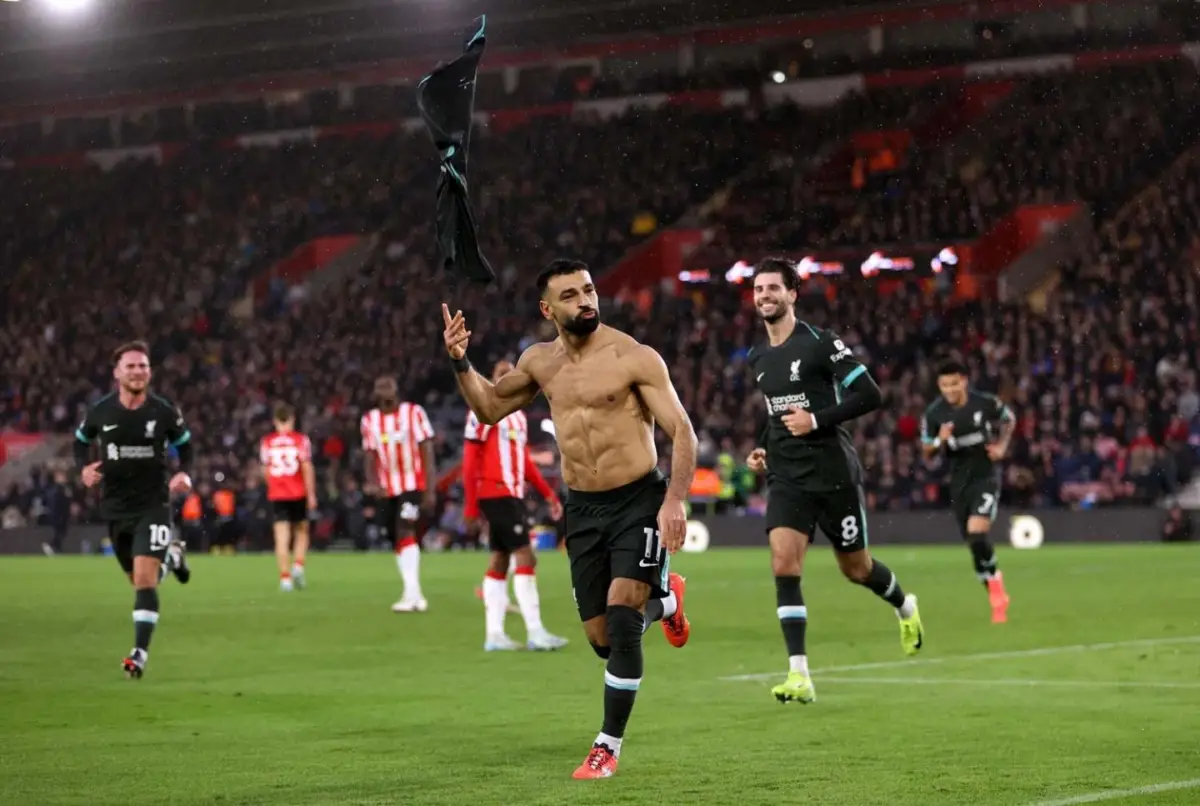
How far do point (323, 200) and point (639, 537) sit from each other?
46641 mm

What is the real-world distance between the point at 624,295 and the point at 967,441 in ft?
100

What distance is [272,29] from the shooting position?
145 feet

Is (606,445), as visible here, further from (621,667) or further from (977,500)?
(977,500)

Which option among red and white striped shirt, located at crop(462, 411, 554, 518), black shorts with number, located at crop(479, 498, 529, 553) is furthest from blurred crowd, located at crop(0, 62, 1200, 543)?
black shorts with number, located at crop(479, 498, 529, 553)

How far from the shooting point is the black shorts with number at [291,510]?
26609 mm

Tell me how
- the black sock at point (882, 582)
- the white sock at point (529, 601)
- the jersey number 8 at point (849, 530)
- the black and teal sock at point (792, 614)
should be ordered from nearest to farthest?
the black and teal sock at point (792, 614), the jersey number 8 at point (849, 530), the black sock at point (882, 582), the white sock at point (529, 601)

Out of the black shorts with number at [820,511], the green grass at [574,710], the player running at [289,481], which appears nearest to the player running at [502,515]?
the green grass at [574,710]

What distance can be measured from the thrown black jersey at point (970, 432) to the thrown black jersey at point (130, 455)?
749 cm

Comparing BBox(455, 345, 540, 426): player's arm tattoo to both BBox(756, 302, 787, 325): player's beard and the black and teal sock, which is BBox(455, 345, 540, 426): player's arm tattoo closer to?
BBox(756, 302, 787, 325): player's beard

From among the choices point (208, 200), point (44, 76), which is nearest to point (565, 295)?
point (44, 76)

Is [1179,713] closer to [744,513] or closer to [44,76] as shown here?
[744,513]

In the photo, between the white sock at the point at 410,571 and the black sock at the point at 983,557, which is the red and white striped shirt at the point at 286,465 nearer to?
the white sock at the point at 410,571

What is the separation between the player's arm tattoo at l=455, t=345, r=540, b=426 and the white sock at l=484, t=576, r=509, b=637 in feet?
22.8

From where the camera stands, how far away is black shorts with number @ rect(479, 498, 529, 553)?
16578 mm
